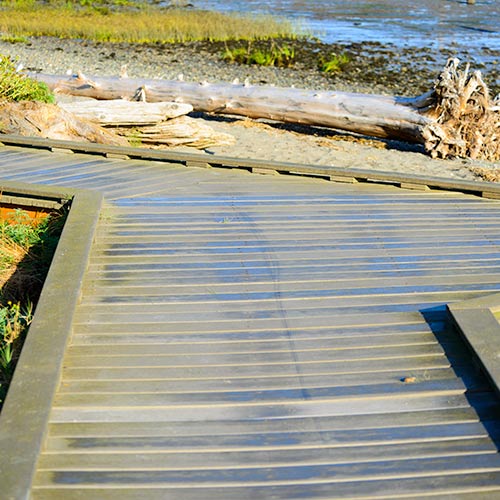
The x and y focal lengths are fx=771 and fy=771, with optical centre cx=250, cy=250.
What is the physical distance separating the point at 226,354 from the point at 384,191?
3.74 meters

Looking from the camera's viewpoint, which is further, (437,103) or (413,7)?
(413,7)

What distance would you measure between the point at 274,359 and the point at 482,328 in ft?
3.94

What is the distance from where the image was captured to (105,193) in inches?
277

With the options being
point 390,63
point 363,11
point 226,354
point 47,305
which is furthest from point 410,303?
A: point 363,11

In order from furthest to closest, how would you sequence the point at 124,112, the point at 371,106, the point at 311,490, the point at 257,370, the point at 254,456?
1. the point at 371,106
2. the point at 124,112
3. the point at 257,370
4. the point at 254,456
5. the point at 311,490

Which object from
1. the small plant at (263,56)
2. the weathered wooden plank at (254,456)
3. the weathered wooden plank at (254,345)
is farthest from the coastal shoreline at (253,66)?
the weathered wooden plank at (254,456)

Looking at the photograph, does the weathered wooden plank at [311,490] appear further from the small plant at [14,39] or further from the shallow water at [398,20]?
the small plant at [14,39]

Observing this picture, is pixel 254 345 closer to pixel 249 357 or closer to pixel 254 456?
pixel 249 357

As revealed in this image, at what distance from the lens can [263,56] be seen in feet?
74.6

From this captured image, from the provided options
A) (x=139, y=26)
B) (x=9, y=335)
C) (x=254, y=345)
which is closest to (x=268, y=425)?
(x=254, y=345)

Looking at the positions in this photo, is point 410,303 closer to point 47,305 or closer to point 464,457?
point 464,457

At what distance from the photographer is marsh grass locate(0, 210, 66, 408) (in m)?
6.03

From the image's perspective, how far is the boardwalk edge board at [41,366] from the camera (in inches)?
126

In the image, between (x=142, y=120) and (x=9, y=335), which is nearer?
(x=9, y=335)
